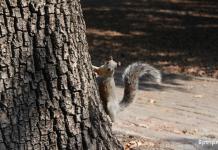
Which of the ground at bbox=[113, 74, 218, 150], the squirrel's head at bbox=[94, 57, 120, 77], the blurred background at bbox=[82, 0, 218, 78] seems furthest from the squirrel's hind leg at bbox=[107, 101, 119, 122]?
the blurred background at bbox=[82, 0, 218, 78]

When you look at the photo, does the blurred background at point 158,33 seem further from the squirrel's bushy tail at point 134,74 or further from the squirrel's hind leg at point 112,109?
the squirrel's hind leg at point 112,109

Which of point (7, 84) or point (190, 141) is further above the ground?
point (7, 84)

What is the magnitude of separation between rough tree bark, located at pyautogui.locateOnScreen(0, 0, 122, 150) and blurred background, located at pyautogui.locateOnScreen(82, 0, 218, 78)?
6790 millimetres

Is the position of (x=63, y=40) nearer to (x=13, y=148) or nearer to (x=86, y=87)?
(x=86, y=87)

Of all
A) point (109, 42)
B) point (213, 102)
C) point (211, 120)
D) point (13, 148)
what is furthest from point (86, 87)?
point (109, 42)

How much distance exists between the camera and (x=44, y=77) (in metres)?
3.69

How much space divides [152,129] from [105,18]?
9.64m

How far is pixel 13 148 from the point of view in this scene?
11.9ft

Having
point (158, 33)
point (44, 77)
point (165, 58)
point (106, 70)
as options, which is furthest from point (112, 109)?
point (158, 33)

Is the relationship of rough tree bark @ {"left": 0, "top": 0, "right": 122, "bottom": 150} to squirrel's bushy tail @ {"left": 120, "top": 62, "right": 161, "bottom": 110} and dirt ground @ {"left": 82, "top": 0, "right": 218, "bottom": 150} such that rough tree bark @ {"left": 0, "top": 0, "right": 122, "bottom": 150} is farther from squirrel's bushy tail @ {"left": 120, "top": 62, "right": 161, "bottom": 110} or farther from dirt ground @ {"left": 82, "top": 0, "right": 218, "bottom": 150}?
squirrel's bushy tail @ {"left": 120, "top": 62, "right": 161, "bottom": 110}

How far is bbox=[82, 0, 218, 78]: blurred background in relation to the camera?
1153 cm

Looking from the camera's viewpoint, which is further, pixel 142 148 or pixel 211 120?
pixel 211 120

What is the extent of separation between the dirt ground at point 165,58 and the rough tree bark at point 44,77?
1.82 meters

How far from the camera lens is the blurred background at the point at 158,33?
1153 cm
